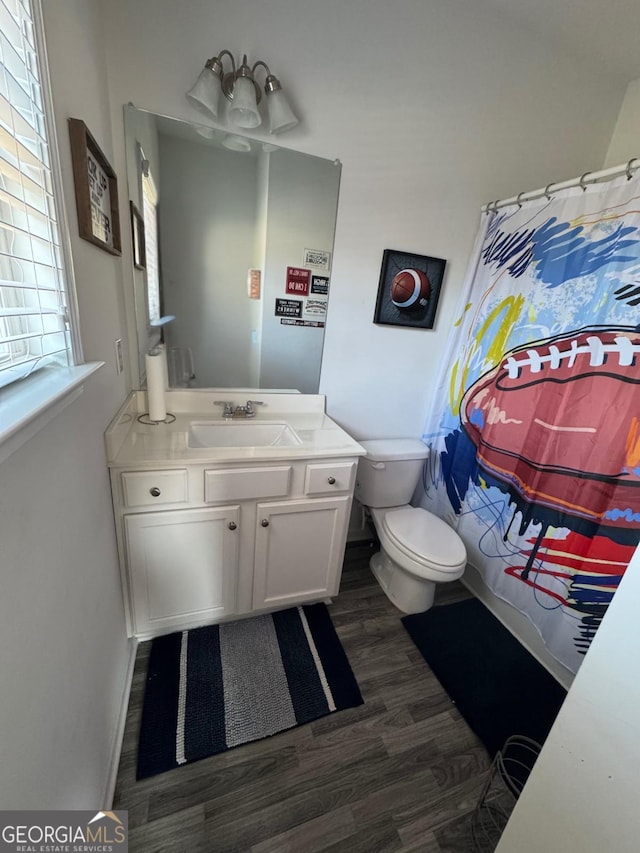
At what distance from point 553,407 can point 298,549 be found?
4.16 ft

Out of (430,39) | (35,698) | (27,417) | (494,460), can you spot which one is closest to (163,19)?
(430,39)

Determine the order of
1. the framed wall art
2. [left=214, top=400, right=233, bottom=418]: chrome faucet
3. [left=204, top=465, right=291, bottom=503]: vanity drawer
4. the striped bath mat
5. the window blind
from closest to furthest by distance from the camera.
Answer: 1. the window blind
2. the striped bath mat
3. [left=204, top=465, right=291, bottom=503]: vanity drawer
4. [left=214, top=400, right=233, bottom=418]: chrome faucet
5. the framed wall art

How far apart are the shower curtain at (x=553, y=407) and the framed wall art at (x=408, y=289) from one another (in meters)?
0.18

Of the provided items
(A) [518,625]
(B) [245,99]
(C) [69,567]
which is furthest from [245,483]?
(A) [518,625]

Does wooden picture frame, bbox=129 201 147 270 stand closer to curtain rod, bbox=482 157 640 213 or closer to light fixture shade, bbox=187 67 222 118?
light fixture shade, bbox=187 67 222 118

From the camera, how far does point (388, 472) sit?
1887mm

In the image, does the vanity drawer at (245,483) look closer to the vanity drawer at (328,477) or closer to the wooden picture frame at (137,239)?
the vanity drawer at (328,477)

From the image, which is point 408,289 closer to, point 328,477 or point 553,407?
point 553,407

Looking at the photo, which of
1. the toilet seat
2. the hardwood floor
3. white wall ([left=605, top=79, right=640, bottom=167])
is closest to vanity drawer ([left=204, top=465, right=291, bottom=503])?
the toilet seat

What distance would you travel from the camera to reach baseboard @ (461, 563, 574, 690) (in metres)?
1.54

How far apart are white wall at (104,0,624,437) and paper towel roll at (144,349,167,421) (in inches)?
31.7

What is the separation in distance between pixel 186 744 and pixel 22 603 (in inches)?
39.3

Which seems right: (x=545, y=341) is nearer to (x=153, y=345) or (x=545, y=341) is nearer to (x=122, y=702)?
(x=153, y=345)

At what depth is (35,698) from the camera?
1.93 feet
